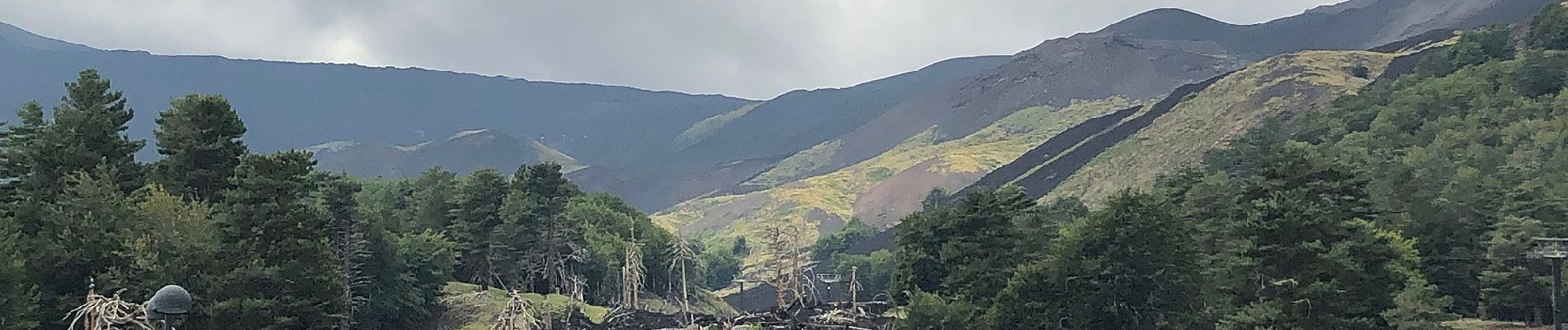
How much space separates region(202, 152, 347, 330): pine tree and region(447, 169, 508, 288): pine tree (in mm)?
51456

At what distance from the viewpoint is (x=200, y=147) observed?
5144 cm

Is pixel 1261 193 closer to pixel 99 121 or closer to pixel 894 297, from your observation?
pixel 894 297

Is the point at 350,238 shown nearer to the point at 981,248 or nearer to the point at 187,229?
the point at 187,229

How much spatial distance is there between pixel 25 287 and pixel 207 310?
5459 millimetres

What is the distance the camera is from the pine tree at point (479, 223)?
99.5 meters

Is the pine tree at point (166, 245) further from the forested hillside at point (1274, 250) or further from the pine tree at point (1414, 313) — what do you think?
the pine tree at point (1414, 313)

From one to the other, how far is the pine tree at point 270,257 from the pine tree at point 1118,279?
27.2 m

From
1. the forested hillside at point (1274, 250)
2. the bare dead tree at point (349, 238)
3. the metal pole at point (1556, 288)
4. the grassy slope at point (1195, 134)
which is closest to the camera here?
the forested hillside at point (1274, 250)

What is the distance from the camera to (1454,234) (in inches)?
2425

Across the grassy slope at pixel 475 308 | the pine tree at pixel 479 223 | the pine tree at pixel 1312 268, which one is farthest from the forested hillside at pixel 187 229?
the pine tree at pixel 1312 268

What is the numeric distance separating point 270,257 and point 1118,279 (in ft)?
106

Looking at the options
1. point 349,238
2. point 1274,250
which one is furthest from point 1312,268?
point 349,238

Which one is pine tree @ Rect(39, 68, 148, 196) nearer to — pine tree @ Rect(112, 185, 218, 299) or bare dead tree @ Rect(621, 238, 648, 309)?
pine tree @ Rect(112, 185, 218, 299)

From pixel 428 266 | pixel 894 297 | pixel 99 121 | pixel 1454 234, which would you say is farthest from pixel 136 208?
pixel 1454 234
